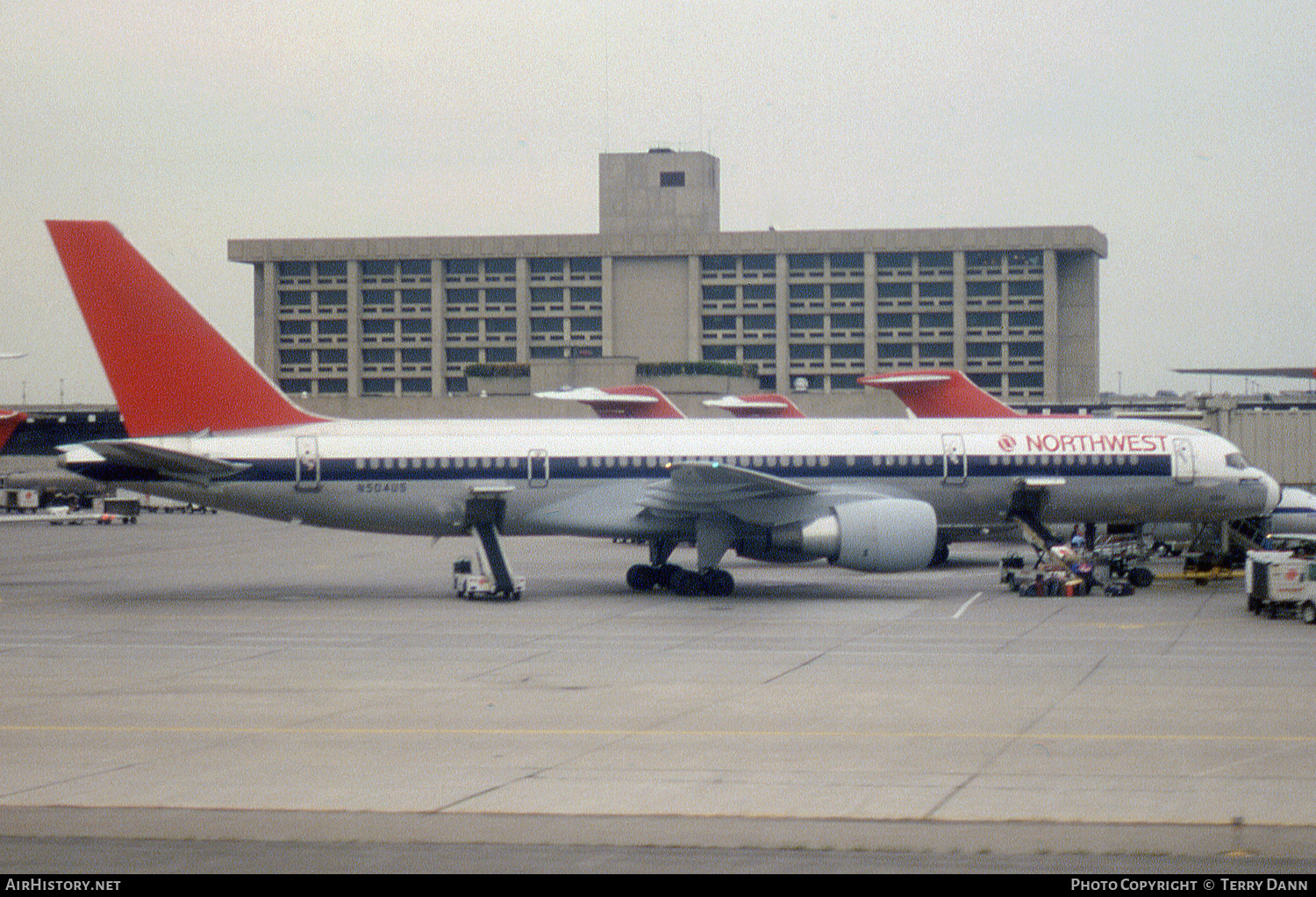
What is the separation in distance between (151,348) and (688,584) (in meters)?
13.6

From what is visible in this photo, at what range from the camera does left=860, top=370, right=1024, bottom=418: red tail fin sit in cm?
5403

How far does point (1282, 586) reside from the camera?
29938 millimetres

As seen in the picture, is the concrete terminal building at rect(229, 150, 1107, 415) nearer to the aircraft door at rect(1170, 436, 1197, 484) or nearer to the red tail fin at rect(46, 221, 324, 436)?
the aircraft door at rect(1170, 436, 1197, 484)

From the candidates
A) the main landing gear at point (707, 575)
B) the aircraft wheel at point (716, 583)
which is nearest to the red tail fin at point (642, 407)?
the main landing gear at point (707, 575)

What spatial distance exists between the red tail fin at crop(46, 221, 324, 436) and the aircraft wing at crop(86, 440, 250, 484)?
4.20 ft

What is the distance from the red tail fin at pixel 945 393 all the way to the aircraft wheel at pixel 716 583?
1952 centimetres

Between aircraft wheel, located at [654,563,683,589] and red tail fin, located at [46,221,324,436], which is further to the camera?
aircraft wheel, located at [654,563,683,589]

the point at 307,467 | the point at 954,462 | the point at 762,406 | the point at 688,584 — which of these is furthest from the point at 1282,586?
the point at 762,406

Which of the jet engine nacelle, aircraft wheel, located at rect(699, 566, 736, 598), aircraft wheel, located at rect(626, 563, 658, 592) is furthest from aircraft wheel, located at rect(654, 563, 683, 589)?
the jet engine nacelle

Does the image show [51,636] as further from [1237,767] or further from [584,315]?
[584,315]

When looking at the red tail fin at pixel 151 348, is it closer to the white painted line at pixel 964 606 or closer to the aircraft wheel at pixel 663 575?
the aircraft wheel at pixel 663 575

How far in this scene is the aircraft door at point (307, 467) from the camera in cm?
3494

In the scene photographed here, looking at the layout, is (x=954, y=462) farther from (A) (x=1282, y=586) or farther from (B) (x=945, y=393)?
(B) (x=945, y=393)
